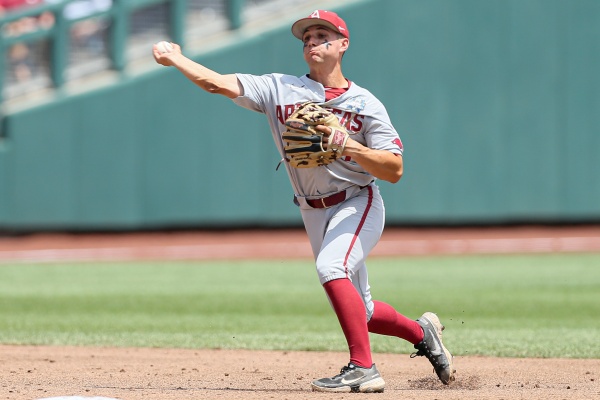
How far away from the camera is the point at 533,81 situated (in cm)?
1852

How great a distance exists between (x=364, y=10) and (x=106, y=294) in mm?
9339

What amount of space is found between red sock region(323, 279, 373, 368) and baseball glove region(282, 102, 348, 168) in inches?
22.9

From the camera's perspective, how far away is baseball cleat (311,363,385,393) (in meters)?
4.75

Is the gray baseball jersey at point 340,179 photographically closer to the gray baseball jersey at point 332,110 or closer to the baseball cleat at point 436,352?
the gray baseball jersey at point 332,110

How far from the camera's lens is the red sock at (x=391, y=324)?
17.1ft

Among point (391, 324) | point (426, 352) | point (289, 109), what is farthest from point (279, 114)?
point (426, 352)

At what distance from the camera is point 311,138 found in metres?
4.69

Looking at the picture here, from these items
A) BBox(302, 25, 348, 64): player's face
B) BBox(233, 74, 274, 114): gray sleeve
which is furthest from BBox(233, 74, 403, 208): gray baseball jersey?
BBox(302, 25, 348, 64): player's face

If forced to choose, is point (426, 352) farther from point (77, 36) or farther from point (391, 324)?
point (77, 36)

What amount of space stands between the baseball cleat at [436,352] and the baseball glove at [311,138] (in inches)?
47.8

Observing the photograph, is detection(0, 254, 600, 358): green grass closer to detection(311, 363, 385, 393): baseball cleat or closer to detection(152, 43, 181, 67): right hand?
detection(311, 363, 385, 393): baseball cleat

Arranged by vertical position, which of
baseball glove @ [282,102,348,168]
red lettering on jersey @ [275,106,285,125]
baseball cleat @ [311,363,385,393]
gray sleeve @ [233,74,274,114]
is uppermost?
gray sleeve @ [233,74,274,114]

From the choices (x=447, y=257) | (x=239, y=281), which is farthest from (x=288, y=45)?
(x=239, y=281)

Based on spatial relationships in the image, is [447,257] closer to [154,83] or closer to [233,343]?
[154,83]
